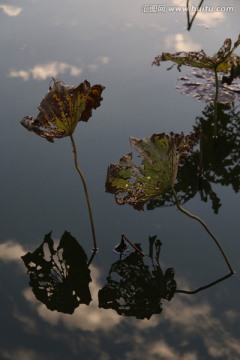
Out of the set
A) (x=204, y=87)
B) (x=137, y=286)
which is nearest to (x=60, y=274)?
(x=137, y=286)

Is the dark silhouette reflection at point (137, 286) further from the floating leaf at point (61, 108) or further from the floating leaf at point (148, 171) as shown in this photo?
the floating leaf at point (61, 108)

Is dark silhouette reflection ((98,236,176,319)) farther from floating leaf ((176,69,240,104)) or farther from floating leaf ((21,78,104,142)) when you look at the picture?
floating leaf ((176,69,240,104))

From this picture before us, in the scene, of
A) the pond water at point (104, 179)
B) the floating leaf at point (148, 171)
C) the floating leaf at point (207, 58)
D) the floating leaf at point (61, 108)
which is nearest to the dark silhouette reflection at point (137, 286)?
the pond water at point (104, 179)

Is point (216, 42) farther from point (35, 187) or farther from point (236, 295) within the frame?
point (236, 295)

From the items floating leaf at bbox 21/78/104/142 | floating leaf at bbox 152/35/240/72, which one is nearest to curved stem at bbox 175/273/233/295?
floating leaf at bbox 21/78/104/142

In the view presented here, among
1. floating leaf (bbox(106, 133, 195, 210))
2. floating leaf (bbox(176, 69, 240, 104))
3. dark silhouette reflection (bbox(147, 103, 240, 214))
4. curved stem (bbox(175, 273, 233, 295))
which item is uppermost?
floating leaf (bbox(176, 69, 240, 104))

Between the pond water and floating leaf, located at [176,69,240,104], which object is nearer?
the pond water

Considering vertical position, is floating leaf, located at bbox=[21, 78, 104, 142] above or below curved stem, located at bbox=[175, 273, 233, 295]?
above
